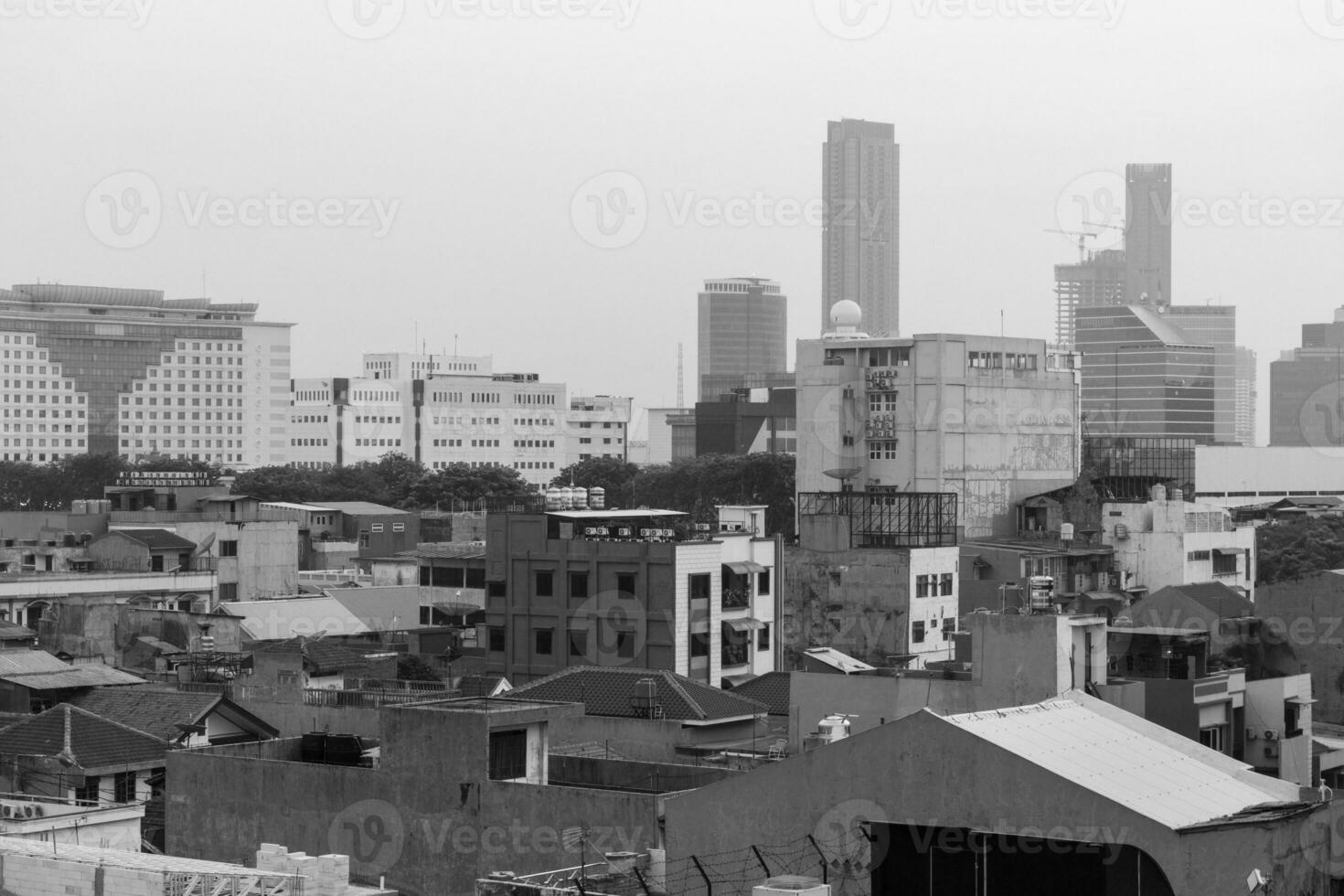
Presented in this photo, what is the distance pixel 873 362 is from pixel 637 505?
6183 cm

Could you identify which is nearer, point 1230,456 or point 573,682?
point 573,682

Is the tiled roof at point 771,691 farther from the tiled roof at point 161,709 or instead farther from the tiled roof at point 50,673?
the tiled roof at point 50,673

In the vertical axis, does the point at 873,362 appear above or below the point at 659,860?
above

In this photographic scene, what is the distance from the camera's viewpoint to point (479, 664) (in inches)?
2298

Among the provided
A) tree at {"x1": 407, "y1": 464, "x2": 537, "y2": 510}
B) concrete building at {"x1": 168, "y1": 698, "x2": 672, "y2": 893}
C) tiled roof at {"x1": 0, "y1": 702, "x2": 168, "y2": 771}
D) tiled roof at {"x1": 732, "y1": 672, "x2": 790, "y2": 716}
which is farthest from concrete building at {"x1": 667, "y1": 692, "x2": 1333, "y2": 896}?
tree at {"x1": 407, "y1": 464, "x2": 537, "y2": 510}

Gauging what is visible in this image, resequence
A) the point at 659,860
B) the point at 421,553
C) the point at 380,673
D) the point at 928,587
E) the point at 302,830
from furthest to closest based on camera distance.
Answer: the point at 421,553 < the point at 928,587 < the point at 380,673 < the point at 302,830 < the point at 659,860

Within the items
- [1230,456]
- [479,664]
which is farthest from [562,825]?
[1230,456]

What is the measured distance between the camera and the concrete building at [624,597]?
5441 centimetres

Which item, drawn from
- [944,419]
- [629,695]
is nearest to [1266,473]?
[944,419]

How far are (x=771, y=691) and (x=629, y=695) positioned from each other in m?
7.42

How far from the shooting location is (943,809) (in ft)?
83.7

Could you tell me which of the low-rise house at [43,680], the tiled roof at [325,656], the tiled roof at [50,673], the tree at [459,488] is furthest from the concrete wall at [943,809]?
the tree at [459,488]

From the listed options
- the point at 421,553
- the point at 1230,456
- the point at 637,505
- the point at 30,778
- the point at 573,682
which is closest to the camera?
the point at 30,778

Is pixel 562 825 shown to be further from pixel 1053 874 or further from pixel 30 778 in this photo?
pixel 30 778
